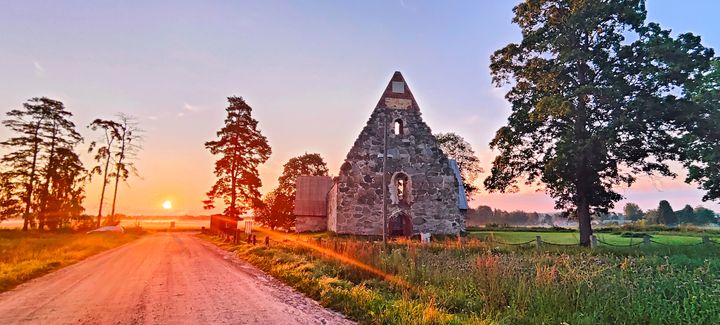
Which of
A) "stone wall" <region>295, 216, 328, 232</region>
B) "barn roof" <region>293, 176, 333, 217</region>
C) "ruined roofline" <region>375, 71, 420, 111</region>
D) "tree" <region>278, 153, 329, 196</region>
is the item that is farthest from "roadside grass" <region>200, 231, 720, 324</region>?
"tree" <region>278, 153, 329, 196</region>

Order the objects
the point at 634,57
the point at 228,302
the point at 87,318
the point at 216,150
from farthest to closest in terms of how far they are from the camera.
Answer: the point at 216,150, the point at 634,57, the point at 228,302, the point at 87,318

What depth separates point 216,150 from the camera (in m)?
43.7

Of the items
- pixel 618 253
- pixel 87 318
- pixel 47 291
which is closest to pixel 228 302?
pixel 87 318

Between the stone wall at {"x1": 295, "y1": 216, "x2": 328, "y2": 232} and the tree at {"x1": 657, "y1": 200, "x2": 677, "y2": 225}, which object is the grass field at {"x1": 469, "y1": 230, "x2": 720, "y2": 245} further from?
the tree at {"x1": 657, "y1": 200, "x2": 677, "y2": 225}

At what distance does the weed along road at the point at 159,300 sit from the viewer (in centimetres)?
713

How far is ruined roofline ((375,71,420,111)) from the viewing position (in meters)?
28.0

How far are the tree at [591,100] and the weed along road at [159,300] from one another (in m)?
17.0

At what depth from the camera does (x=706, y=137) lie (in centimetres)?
1869

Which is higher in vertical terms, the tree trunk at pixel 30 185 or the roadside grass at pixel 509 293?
the tree trunk at pixel 30 185

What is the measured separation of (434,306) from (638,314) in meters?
3.38

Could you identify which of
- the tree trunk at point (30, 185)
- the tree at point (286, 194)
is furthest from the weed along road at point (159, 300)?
the tree at point (286, 194)

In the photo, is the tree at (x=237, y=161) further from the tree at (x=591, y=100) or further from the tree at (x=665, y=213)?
the tree at (x=665, y=213)

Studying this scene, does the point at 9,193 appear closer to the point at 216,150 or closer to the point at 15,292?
the point at 216,150

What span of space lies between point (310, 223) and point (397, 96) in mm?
14279
